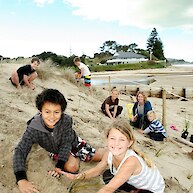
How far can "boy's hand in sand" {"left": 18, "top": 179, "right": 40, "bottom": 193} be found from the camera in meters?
2.34

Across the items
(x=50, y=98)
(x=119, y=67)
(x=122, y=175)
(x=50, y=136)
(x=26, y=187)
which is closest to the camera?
(x=122, y=175)

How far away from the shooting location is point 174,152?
4688 millimetres

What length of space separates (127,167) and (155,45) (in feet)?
269

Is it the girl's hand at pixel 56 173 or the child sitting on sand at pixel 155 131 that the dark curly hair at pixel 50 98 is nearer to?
the girl's hand at pixel 56 173

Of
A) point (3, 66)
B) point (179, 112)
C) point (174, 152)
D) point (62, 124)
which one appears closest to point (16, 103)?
point (62, 124)

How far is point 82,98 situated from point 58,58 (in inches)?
790

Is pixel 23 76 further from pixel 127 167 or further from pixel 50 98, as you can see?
pixel 127 167

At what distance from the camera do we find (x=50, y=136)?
269 cm

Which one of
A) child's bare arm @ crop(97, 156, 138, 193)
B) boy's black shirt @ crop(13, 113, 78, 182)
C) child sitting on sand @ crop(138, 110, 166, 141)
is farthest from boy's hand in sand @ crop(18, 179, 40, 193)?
child sitting on sand @ crop(138, 110, 166, 141)

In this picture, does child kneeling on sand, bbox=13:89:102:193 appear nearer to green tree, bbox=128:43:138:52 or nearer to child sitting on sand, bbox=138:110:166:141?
child sitting on sand, bbox=138:110:166:141

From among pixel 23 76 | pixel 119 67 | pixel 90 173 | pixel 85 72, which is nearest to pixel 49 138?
pixel 90 173

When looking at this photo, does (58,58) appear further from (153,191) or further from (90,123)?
(153,191)

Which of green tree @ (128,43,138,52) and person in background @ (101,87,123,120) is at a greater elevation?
green tree @ (128,43,138,52)

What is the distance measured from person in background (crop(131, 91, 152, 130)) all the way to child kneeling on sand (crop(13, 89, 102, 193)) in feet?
10.0
